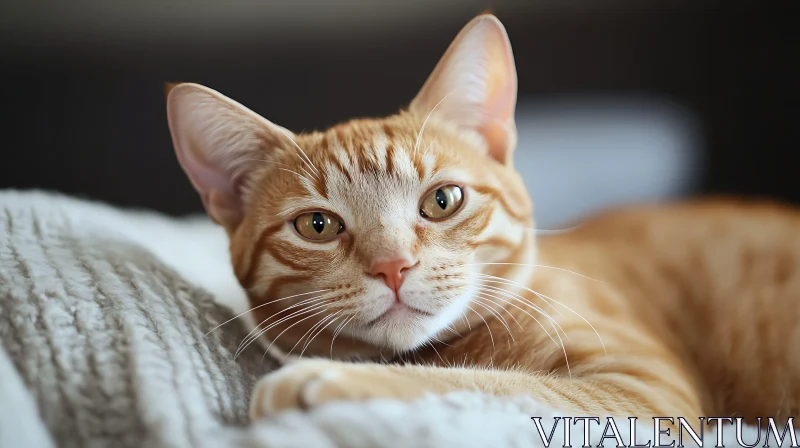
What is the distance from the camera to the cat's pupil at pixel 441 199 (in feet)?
3.50

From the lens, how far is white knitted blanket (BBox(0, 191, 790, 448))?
717 millimetres

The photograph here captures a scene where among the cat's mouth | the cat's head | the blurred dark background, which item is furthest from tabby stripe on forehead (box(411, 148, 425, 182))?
the blurred dark background

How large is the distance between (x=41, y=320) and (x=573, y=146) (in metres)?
1.92

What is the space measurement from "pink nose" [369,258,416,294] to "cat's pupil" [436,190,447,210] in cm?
16

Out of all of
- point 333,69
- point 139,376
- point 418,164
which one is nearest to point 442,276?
point 418,164

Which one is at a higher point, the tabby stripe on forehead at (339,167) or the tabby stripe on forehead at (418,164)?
the tabby stripe on forehead at (418,164)

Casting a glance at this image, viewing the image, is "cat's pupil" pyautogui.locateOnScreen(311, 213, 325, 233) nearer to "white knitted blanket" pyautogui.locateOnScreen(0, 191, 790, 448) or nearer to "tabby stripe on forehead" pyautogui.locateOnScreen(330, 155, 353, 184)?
"tabby stripe on forehead" pyautogui.locateOnScreen(330, 155, 353, 184)

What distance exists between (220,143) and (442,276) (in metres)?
0.52

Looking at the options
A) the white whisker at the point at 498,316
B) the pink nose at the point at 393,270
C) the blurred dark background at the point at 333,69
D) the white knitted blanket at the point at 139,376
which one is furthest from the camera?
the blurred dark background at the point at 333,69

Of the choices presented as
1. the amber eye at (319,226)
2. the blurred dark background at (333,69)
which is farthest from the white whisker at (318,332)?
the blurred dark background at (333,69)

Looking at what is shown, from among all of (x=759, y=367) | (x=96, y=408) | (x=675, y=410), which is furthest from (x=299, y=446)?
(x=759, y=367)

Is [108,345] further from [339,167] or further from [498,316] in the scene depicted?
[498,316]

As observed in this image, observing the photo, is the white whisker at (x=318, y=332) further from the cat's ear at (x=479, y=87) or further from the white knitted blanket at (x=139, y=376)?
the cat's ear at (x=479, y=87)

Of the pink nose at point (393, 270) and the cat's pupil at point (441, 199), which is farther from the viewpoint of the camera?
the cat's pupil at point (441, 199)
